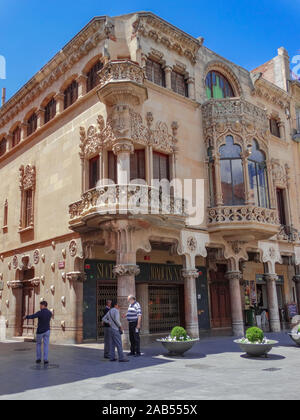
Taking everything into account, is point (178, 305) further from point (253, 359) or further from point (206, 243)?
point (253, 359)

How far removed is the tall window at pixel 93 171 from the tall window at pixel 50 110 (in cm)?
545

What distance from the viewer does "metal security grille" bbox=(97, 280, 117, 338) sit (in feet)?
61.4

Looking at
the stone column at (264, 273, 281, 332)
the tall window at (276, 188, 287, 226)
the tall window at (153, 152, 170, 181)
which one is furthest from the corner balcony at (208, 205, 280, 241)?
the tall window at (276, 188, 287, 226)

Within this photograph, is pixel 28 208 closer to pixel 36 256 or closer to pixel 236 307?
pixel 36 256

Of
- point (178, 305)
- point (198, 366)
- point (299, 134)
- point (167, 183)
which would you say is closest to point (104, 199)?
point (167, 183)

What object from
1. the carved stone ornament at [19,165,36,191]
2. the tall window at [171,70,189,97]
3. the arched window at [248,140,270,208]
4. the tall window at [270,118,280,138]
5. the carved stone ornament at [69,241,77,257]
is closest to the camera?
the carved stone ornament at [69,241,77,257]

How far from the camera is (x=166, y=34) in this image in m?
20.1

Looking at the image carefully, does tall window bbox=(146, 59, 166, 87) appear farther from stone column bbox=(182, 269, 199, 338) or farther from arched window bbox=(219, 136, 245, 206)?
stone column bbox=(182, 269, 199, 338)

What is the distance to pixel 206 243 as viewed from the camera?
1962 cm

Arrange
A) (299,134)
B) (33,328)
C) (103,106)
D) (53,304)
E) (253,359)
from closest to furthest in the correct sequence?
(253,359)
(103,106)
(53,304)
(33,328)
(299,134)

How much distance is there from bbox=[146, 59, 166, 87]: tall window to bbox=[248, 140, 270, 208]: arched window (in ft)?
19.3

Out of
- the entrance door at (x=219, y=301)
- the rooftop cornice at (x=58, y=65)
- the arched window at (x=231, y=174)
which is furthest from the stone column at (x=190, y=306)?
the rooftop cornice at (x=58, y=65)

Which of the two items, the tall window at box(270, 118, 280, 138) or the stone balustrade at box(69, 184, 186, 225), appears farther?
the tall window at box(270, 118, 280, 138)
